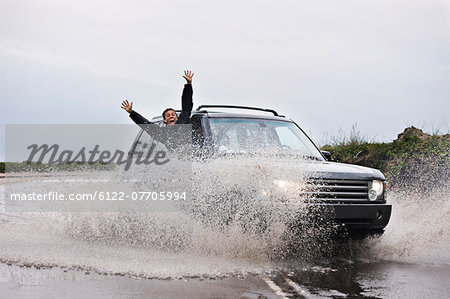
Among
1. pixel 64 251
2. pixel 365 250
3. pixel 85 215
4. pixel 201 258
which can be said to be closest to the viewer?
pixel 201 258

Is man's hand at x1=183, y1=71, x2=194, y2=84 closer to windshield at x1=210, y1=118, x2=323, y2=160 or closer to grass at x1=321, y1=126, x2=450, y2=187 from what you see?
windshield at x1=210, y1=118, x2=323, y2=160

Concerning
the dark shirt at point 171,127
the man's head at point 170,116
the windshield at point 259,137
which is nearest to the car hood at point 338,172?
the windshield at point 259,137

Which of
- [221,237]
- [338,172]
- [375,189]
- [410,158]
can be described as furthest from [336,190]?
[410,158]

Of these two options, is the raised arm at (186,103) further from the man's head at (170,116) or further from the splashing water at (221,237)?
the splashing water at (221,237)

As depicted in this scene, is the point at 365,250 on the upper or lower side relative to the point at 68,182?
lower

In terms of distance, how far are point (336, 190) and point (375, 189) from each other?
73 cm

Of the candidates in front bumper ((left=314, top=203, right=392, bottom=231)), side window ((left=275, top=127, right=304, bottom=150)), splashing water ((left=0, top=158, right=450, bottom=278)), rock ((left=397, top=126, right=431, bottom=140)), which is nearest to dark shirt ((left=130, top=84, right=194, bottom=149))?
splashing water ((left=0, top=158, right=450, bottom=278))

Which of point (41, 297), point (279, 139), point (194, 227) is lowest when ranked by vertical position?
point (41, 297)

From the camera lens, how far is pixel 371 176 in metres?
7.80

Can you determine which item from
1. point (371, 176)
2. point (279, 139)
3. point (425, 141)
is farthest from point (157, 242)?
point (425, 141)

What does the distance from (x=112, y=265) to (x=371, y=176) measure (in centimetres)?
360

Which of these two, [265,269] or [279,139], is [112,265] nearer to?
[265,269]

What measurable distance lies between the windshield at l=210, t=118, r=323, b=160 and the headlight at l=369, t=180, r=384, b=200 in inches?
43.9

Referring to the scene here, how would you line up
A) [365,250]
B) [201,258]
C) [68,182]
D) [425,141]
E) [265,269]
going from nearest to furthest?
[265,269], [201,258], [365,250], [68,182], [425,141]
